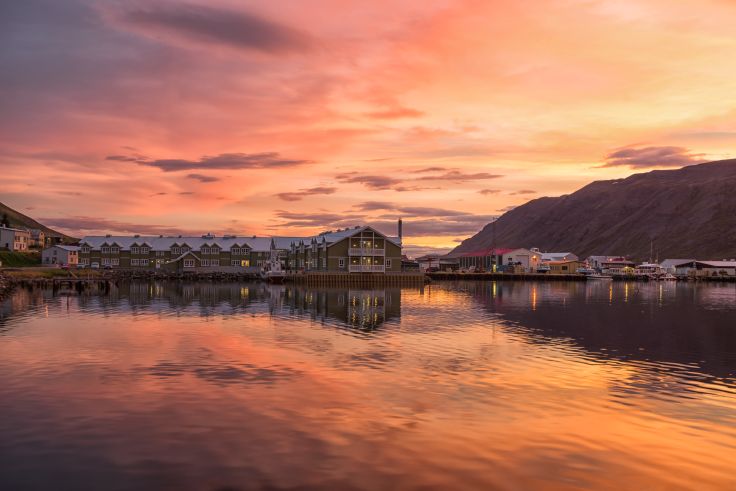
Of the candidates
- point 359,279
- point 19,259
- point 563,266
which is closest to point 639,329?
point 359,279

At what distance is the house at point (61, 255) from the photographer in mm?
161750

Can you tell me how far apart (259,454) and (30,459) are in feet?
19.4

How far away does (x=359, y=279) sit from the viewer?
116 meters

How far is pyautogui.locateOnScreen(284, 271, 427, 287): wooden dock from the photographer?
114500mm

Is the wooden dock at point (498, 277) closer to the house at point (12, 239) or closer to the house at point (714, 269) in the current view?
the house at point (714, 269)

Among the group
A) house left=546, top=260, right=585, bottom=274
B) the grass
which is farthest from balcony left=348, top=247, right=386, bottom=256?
the grass

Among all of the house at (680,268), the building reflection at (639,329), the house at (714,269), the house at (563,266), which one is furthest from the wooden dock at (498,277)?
the building reflection at (639,329)

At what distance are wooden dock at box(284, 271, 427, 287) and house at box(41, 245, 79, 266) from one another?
7796cm

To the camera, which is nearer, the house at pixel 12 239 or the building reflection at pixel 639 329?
the building reflection at pixel 639 329

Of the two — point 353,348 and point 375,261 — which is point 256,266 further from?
point 353,348

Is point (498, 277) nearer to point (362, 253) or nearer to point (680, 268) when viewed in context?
point (362, 253)

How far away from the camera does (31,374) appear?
26.2 metres

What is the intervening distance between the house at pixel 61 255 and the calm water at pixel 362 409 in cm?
13127

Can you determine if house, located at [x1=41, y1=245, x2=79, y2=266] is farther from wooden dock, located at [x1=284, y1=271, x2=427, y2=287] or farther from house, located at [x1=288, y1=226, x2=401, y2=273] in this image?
house, located at [x1=288, y1=226, x2=401, y2=273]
